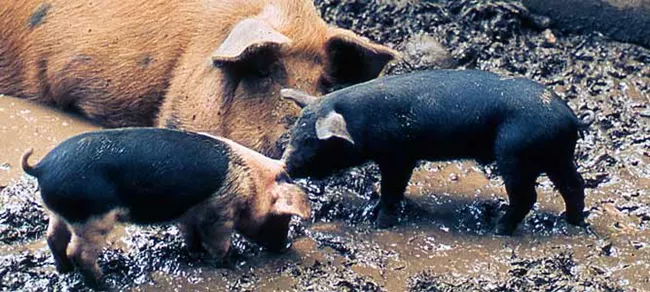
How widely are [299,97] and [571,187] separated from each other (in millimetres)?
1101

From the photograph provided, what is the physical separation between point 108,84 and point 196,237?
1273 mm

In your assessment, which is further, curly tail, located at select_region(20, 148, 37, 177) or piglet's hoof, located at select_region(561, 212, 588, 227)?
piglet's hoof, located at select_region(561, 212, 588, 227)

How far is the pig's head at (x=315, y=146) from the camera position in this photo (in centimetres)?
429

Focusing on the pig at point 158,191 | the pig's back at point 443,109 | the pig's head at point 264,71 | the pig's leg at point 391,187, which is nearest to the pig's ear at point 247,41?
the pig's head at point 264,71

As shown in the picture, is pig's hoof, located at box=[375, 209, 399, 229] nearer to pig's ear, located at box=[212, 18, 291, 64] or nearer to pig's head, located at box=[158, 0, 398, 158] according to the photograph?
pig's head, located at box=[158, 0, 398, 158]

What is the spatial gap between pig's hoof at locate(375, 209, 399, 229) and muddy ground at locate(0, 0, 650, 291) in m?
0.04

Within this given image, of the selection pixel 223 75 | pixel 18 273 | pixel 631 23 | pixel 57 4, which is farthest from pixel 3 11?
pixel 631 23

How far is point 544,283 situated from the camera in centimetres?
403

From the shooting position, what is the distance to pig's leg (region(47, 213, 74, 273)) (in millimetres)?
3803

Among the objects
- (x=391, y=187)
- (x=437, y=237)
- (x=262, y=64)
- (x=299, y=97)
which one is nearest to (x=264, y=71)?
(x=262, y=64)

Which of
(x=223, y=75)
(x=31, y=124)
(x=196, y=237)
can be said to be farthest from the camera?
(x=31, y=124)

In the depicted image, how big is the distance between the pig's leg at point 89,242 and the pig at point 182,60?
0.99 meters

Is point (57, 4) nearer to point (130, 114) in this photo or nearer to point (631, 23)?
point (130, 114)

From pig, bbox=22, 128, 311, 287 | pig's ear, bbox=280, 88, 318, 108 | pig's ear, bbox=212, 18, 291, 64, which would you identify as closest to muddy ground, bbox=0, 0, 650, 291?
pig, bbox=22, 128, 311, 287
